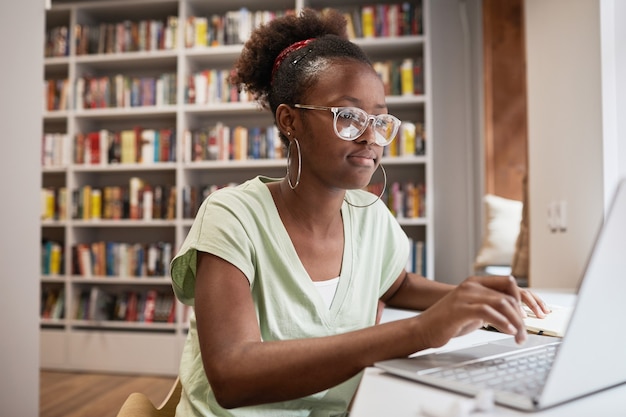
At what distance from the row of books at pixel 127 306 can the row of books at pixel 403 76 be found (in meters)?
2.07

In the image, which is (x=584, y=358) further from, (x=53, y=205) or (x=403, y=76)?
(x=53, y=205)

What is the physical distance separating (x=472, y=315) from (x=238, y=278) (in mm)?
372

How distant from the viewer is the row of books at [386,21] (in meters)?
3.79

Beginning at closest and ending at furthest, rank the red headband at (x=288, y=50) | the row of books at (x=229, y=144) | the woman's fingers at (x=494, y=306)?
the woman's fingers at (x=494, y=306) < the red headband at (x=288, y=50) < the row of books at (x=229, y=144)

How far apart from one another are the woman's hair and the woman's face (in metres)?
0.04

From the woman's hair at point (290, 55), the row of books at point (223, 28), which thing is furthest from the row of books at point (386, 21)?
the woman's hair at point (290, 55)

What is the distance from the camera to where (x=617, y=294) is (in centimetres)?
60

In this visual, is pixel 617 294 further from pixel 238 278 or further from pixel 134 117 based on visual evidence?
pixel 134 117

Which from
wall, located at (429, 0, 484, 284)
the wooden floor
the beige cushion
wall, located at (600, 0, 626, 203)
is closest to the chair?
wall, located at (600, 0, 626, 203)

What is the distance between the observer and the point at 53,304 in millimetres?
4207

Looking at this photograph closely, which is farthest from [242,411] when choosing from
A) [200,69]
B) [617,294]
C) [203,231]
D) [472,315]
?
[200,69]

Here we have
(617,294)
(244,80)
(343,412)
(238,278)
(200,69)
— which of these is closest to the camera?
(617,294)

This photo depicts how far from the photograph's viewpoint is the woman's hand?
71cm

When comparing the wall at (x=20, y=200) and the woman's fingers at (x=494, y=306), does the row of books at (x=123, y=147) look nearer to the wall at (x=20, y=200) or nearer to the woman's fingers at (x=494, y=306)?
the wall at (x=20, y=200)
